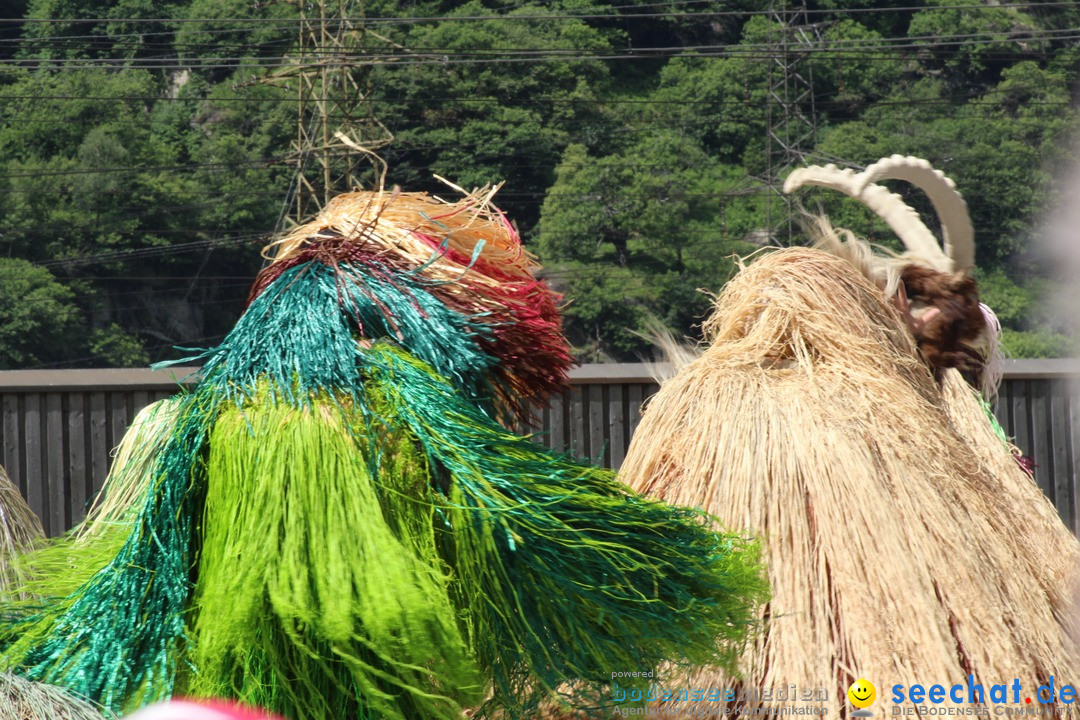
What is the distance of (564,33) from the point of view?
4038cm

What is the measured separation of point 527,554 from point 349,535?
29cm

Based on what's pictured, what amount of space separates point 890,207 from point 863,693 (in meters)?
1.30

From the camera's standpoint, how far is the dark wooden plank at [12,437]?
5.29m

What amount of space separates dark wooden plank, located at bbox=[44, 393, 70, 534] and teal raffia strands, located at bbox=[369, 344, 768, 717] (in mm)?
3822

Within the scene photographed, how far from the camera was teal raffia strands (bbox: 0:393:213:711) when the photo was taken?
1.83 metres

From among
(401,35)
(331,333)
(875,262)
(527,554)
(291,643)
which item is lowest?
(291,643)

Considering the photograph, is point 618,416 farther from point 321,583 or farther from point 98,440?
point 321,583

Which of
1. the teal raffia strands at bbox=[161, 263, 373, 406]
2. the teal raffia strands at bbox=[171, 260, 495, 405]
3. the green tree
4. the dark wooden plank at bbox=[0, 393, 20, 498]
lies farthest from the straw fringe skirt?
the green tree

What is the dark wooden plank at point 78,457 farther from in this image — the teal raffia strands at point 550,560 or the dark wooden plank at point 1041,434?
the dark wooden plank at point 1041,434

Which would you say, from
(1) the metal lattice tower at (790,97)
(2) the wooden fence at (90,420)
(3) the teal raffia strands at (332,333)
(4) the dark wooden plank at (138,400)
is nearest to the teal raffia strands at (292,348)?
(3) the teal raffia strands at (332,333)


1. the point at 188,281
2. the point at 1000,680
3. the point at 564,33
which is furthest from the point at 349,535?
the point at 564,33

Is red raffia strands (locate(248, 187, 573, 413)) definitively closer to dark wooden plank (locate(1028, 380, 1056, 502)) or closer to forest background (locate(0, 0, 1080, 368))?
dark wooden plank (locate(1028, 380, 1056, 502))

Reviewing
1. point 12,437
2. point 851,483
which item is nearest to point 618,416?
point 12,437

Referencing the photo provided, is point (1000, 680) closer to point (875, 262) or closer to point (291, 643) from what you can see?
point (875, 262)
